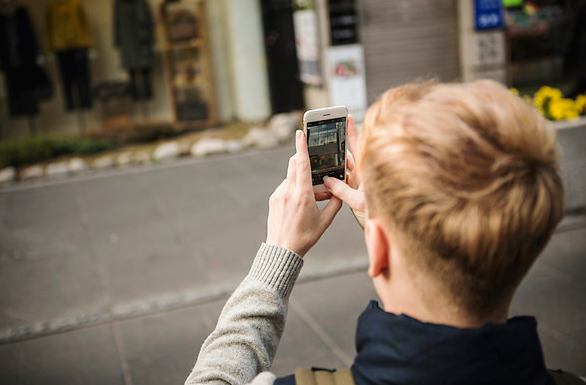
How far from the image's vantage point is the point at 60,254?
565 cm

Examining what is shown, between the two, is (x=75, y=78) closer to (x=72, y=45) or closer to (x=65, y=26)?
(x=72, y=45)

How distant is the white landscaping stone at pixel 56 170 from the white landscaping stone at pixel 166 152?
121cm

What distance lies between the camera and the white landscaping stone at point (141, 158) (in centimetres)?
913

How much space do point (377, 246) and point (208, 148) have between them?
822cm

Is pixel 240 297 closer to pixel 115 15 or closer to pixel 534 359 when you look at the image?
pixel 534 359

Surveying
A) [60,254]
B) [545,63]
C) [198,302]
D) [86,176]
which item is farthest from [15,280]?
[545,63]

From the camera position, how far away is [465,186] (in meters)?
0.97

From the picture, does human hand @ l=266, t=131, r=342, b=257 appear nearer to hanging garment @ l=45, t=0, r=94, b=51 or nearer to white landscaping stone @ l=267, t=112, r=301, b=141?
white landscaping stone @ l=267, t=112, r=301, b=141

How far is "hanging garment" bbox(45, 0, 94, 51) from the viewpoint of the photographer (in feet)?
35.0

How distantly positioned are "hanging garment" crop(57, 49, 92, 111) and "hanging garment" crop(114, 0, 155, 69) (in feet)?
2.23

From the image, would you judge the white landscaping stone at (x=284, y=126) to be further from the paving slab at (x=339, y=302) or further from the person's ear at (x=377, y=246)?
the person's ear at (x=377, y=246)

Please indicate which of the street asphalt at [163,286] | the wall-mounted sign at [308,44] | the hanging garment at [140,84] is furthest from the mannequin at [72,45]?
the street asphalt at [163,286]

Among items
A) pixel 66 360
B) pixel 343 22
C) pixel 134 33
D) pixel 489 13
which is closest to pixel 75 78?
pixel 134 33

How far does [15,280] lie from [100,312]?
3.56 ft
